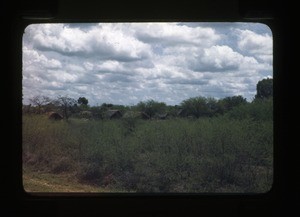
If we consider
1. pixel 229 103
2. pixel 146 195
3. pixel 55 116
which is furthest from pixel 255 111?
pixel 55 116

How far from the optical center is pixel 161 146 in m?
2.71

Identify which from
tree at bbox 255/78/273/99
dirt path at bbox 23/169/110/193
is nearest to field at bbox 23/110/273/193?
dirt path at bbox 23/169/110/193

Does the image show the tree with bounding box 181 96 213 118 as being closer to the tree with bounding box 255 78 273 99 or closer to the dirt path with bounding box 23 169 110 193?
the tree with bounding box 255 78 273 99

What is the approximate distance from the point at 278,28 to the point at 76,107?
1.37 meters

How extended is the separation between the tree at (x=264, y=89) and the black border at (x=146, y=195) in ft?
0.12

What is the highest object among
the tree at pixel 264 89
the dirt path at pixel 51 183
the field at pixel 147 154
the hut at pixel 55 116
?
the tree at pixel 264 89

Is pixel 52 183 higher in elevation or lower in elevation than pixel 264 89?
lower

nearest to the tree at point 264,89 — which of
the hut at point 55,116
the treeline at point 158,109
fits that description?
the treeline at point 158,109

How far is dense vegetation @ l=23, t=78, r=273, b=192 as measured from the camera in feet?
8.72

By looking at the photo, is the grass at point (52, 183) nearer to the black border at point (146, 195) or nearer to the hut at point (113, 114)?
the black border at point (146, 195)

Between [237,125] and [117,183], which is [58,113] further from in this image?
[237,125]

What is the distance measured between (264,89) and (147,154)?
0.84 metres

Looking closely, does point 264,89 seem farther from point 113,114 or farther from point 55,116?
point 55,116

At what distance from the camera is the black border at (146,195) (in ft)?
8.95
